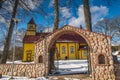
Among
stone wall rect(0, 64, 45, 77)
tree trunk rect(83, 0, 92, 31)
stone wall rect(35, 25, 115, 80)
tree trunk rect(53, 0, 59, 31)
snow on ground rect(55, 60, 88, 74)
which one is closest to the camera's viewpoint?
stone wall rect(35, 25, 115, 80)

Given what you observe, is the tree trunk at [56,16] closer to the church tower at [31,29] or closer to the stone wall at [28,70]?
the stone wall at [28,70]

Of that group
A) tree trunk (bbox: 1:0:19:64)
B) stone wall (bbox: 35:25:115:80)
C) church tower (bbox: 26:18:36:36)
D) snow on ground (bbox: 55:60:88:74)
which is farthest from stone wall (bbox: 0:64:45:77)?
church tower (bbox: 26:18:36:36)

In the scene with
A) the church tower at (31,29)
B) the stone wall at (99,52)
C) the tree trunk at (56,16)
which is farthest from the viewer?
the church tower at (31,29)

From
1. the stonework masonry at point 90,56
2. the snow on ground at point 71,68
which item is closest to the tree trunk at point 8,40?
the stonework masonry at point 90,56

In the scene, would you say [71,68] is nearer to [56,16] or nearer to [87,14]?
[56,16]

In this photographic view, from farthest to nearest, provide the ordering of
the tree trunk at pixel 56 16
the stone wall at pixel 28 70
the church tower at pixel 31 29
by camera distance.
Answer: the church tower at pixel 31 29
the tree trunk at pixel 56 16
the stone wall at pixel 28 70

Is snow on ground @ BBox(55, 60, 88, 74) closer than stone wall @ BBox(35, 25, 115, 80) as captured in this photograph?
No

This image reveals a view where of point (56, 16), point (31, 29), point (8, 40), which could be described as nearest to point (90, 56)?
point (56, 16)

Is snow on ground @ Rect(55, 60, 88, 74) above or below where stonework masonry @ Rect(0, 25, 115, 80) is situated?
below

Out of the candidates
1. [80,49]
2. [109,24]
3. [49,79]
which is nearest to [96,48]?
[49,79]

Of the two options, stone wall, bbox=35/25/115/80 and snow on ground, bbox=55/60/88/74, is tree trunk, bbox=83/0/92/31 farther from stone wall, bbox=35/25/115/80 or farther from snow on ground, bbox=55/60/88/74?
snow on ground, bbox=55/60/88/74

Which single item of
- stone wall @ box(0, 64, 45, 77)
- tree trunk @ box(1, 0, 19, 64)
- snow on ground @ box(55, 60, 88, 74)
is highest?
tree trunk @ box(1, 0, 19, 64)

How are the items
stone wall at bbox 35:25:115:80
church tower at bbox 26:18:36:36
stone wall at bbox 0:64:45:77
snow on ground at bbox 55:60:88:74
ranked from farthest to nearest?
1. church tower at bbox 26:18:36:36
2. snow on ground at bbox 55:60:88:74
3. stone wall at bbox 0:64:45:77
4. stone wall at bbox 35:25:115:80

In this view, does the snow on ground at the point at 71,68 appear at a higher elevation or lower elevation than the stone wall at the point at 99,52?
lower
